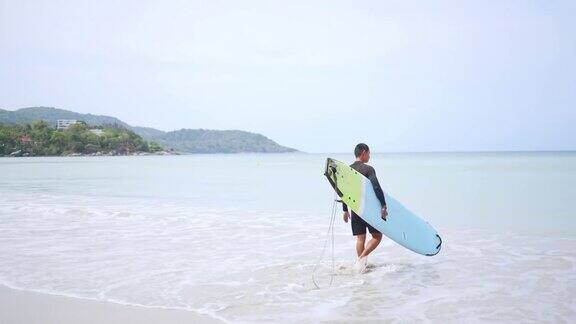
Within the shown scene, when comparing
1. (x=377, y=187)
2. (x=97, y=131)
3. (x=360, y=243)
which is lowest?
(x=360, y=243)

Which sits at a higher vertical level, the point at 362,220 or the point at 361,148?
the point at 361,148

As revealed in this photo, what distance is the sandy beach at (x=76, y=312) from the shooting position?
4.55 metres

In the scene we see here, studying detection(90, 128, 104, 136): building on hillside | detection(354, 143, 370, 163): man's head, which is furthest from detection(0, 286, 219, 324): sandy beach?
detection(90, 128, 104, 136): building on hillside

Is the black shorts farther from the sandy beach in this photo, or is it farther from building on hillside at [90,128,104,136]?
building on hillside at [90,128,104,136]

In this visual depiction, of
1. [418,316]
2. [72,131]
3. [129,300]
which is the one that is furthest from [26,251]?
[72,131]

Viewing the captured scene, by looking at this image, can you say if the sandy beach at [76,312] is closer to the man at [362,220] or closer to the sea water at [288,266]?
the sea water at [288,266]

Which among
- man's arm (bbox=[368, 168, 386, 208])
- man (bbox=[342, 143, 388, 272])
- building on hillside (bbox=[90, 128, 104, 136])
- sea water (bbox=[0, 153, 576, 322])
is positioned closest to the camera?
sea water (bbox=[0, 153, 576, 322])

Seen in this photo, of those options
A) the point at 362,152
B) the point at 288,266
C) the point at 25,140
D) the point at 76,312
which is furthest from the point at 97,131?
the point at 76,312

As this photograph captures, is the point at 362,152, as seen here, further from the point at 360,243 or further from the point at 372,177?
the point at 360,243

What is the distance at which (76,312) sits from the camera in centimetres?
478

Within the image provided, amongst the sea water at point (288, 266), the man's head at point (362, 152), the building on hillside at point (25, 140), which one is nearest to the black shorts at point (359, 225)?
the sea water at point (288, 266)

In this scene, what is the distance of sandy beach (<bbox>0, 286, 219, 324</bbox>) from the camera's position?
455 cm

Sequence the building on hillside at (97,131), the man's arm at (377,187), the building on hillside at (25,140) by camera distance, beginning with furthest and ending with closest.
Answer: the building on hillside at (97,131), the building on hillside at (25,140), the man's arm at (377,187)

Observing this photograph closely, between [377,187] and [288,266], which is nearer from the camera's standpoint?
[377,187]
